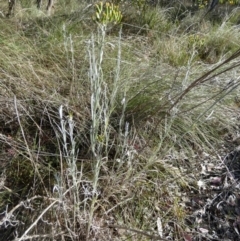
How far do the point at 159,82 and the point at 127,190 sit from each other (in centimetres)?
88

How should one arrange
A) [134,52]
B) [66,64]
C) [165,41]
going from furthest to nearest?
[165,41], [134,52], [66,64]

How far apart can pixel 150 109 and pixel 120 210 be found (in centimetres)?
66

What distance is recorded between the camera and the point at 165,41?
10.8 ft

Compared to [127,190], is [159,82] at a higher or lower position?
higher

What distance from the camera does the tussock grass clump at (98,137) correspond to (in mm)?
1492

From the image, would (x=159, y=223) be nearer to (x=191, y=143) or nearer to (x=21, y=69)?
(x=191, y=143)

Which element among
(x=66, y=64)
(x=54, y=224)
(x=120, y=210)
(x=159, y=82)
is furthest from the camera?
(x=66, y=64)

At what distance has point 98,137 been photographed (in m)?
1.44

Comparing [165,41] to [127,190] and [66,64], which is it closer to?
[66,64]

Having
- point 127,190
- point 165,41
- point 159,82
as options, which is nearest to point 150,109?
point 159,82

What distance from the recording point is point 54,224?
5.00 ft

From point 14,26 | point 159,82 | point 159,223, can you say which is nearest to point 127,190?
point 159,223

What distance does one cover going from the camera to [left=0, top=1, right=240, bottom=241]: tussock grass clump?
149cm

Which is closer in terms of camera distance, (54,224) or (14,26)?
(54,224)
